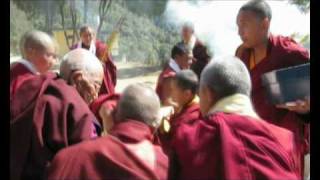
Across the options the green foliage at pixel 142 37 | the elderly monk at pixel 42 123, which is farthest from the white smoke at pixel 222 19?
the elderly monk at pixel 42 123

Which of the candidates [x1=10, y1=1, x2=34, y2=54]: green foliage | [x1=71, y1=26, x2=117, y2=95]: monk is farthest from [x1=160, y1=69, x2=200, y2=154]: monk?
[x1=10, y1=1, x2=34, y2=54]: green foliage

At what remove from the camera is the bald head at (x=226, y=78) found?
2.66 metres

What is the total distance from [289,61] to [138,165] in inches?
65.7

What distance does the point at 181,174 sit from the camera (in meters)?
2.62

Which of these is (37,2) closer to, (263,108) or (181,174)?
(263,108)

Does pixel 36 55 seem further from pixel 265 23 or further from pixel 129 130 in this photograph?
pixel 265 23

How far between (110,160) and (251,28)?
5.64 feet

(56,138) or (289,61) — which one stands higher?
(289,61)

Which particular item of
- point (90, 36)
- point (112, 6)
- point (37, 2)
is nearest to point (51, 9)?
point (37, 2)

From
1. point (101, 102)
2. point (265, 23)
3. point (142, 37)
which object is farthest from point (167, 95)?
point (142, 37)

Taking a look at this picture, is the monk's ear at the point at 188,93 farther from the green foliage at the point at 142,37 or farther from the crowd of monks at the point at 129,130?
the green foliage at the point at 142,37

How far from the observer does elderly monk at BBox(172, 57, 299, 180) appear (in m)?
2.55
